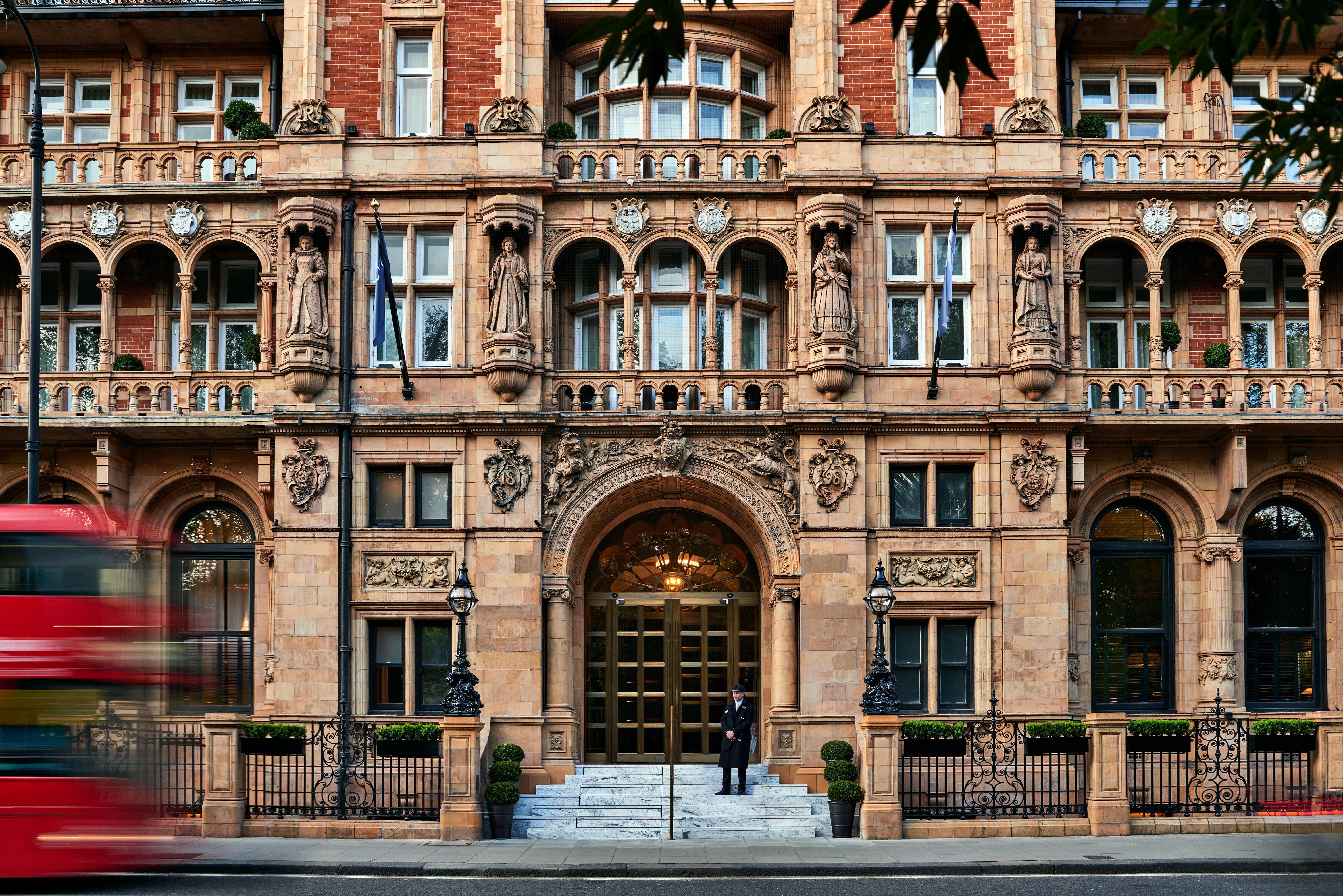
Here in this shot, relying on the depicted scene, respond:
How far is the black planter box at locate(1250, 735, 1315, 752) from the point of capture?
84.2 feet

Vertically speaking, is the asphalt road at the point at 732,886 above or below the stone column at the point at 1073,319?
below

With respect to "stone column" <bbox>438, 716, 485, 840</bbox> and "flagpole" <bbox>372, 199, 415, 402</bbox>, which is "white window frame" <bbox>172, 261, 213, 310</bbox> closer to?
"flagpole" <bbox>372, 199, 415, 402</bbox>

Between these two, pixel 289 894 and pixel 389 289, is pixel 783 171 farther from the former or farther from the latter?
pixel 289 894

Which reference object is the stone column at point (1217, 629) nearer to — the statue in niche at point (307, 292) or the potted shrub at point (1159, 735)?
the potted shrub at point (1159, 735)

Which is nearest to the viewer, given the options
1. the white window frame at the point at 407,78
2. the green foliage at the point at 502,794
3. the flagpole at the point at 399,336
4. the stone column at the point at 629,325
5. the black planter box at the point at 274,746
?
the green foliage at the point at 502,794

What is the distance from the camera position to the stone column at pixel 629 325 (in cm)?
2652

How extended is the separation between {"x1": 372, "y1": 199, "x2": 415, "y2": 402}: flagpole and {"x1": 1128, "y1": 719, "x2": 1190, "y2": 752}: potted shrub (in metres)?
14.7

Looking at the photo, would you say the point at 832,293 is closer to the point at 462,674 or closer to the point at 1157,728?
the point at 1157,728

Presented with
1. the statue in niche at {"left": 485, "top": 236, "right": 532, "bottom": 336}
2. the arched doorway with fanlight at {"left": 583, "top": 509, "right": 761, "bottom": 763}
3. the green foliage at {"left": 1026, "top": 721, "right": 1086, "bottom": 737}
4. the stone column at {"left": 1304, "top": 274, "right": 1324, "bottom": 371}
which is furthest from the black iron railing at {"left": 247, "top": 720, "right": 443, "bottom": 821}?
the stone column at {"left": 1304, "top": 274, "right": 1324, "bottom": 371}

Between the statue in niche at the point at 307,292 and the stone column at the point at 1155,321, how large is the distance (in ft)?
54.2

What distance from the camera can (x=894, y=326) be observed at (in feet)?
89.0

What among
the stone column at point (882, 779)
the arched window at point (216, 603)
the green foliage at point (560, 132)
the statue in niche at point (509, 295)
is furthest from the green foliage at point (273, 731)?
the green foliage at point (560, 132)

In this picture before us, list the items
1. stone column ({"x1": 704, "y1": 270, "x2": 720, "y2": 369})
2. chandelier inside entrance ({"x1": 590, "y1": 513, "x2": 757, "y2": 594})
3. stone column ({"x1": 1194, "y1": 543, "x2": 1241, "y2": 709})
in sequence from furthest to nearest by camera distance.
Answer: chandelier inside entrance ({"x1": 590, "y1": 513, "x2": 757, "y2": 594})
stone column ({"x1": 704, "y1": 270, "x2": 720, "y2": 369})
stone column ({"x1": 1194, "y1": 543, "x2": 1241, "y2": 709})

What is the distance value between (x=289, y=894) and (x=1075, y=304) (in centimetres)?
1872
